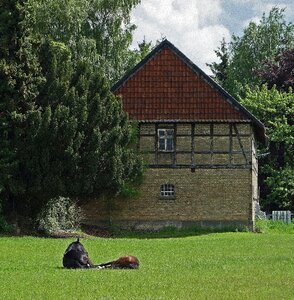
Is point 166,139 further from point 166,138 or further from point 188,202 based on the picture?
point 188,202

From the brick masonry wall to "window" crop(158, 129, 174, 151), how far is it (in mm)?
1149

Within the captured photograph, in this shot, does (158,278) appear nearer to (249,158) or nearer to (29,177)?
(29,177)

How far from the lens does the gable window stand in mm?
41844

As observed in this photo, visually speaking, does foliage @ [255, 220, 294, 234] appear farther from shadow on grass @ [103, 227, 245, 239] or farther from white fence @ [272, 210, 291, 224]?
white fence @ [272, 210, 291, 224]

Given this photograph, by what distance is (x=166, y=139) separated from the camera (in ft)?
139

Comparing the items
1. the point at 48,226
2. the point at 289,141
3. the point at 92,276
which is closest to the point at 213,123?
the point at 48,226

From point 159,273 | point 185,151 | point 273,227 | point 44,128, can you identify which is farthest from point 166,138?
point 159,273

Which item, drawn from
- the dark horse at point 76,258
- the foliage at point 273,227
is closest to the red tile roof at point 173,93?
the foliage at point 273,227

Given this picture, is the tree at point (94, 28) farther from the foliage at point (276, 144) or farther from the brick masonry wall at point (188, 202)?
the brick masonry wall at point (188, 202)

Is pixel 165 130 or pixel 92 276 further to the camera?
pixel 165 130

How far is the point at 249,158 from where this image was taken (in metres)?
41.8

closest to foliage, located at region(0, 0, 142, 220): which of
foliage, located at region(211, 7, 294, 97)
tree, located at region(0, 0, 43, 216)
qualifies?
tree, located at region(0, 0, 43, 216)

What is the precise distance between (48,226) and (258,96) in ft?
82.1

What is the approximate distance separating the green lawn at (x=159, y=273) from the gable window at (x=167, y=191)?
40.2 feet
